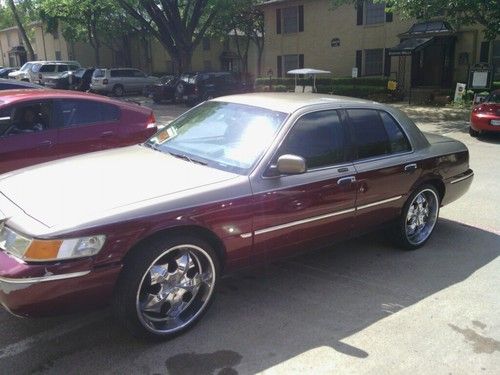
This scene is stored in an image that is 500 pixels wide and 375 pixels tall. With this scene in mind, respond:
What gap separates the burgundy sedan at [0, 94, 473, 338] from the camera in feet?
9.89

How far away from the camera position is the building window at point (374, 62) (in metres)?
25.7

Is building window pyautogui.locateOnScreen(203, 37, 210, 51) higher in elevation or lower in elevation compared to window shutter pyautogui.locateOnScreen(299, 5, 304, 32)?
lower

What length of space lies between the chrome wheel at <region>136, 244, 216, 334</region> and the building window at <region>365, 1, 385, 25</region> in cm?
2430

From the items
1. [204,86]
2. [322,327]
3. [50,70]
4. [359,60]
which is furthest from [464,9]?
[50,70]

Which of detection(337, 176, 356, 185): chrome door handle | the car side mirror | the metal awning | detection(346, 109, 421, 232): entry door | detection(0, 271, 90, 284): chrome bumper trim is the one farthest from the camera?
the metal awning

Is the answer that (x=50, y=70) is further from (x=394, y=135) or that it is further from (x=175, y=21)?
(x=394, y=135)

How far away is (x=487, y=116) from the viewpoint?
40.6ft

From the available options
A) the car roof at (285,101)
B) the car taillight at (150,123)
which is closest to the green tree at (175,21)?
the car taillight at (150,123)

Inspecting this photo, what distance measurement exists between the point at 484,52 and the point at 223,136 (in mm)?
21323

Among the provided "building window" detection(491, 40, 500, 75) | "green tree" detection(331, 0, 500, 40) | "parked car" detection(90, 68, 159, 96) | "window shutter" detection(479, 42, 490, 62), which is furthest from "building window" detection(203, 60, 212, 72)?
"green tree" detection(331, 0, 500, 40)

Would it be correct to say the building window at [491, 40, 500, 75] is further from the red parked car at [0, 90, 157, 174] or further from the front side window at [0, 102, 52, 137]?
the front side window at [0, 102, 52, 137]

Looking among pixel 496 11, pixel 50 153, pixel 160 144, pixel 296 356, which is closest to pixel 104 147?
pixel 50 153

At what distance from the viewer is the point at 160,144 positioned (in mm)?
4477

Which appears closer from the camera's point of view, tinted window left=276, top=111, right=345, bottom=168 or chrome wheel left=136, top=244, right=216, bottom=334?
chrome wheel left=136, top=244, right=216, bottom=334
